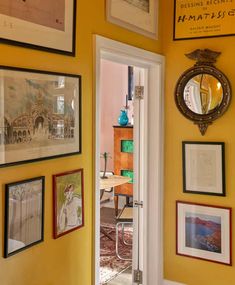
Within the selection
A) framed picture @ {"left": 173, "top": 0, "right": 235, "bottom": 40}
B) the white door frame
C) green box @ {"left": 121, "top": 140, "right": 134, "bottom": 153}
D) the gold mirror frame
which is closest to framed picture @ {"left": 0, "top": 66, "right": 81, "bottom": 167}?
the white door frame

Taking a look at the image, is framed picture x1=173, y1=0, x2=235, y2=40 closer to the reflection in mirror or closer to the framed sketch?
the reflection in mirror

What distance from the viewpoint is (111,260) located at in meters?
3.89

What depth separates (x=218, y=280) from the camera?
9.23ft

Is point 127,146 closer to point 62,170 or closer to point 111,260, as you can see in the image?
point 111,260

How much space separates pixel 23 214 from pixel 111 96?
442 centimetres

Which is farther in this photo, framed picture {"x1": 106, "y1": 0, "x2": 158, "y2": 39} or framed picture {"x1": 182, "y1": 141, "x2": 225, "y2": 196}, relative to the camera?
framed picture {"x1": 182, "y1": 141, "x2": 225, "y2": 196}

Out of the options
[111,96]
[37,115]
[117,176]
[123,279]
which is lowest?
[123,279]

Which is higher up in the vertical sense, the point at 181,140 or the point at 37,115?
the point at 37,115

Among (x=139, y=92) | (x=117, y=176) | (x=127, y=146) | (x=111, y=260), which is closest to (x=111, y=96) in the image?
(x=127, y=146)

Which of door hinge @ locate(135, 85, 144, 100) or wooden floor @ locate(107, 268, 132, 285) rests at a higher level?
door hinge @ locate(135, 85, 144, 100)

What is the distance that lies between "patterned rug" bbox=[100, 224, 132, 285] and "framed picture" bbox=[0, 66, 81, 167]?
199 cm

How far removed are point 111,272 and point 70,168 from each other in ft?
6.57

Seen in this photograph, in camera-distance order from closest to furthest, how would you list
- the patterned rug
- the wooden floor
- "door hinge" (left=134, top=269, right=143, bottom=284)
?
"door hinge" (left=134, top=269, right=143, bottom=284) → the wooden floor → the patterned rug

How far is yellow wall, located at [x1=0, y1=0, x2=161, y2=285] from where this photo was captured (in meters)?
1.62
